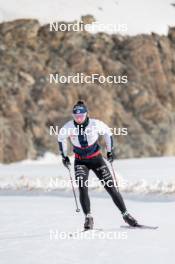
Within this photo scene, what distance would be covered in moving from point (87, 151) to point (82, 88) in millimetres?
21595

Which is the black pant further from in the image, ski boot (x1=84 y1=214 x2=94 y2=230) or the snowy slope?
the snowy slope

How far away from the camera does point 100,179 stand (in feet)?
28.2

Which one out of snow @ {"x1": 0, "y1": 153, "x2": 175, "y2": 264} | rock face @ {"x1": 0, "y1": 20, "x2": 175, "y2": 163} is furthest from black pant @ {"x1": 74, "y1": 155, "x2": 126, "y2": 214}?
rock face @ {"x1": 0, "y1": 20, "x2": 175, "y2": 163}

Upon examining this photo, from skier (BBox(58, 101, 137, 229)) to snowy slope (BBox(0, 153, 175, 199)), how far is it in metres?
5.08

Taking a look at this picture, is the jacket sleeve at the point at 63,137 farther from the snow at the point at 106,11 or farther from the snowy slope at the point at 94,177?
the snow at the point at 106,11

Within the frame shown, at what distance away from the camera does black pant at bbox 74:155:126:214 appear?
8461mm

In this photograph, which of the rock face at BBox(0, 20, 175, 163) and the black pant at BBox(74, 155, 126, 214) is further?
the rock face at BBox(0, 20, 175, 163)

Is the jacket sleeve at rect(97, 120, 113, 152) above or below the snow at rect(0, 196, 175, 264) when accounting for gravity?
above

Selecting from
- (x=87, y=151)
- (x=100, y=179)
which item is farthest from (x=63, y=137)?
(x=100, y=179)

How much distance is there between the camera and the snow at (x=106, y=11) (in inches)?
1255

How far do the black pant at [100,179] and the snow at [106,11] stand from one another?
23.9 meters

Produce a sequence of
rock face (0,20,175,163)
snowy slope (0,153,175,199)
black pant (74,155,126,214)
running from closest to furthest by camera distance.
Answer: black pant (74,155,126,214) → snowy slope (0,153,175,199) → rock face (0,20,175,163)

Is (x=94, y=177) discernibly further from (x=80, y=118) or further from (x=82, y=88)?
(x=82, y=88)

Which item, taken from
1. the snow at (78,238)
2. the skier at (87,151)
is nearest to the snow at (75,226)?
the snow at (78,238)
